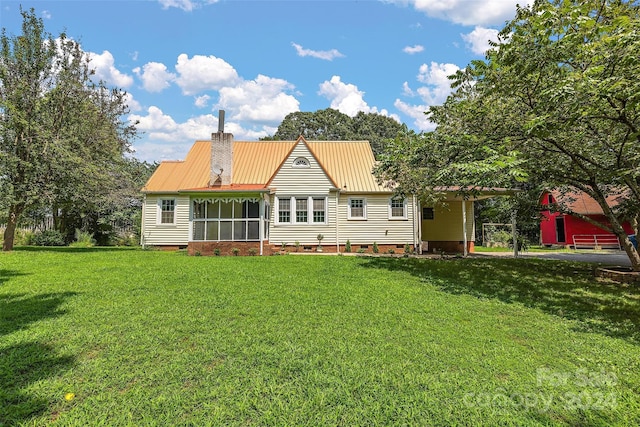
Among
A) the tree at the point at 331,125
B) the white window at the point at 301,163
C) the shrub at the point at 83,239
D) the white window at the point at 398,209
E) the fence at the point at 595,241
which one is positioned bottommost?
the fence at the point at 595,241

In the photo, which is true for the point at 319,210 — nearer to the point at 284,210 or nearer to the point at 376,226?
the point at 284,210

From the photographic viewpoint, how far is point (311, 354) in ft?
12.3

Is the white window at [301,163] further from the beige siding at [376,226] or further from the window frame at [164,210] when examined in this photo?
the window frame at [164,210]

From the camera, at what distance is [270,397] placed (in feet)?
9.45

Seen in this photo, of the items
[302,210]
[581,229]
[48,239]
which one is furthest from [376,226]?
[48,239]

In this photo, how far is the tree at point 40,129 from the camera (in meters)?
13.7

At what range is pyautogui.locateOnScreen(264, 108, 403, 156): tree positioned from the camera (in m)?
47.1

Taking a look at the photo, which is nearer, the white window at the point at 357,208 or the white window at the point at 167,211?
the white window at the point at 357,208

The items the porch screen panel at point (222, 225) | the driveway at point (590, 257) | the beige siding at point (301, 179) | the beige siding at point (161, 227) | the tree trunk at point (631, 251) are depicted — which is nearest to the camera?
the tree trunk at point (631, 251)

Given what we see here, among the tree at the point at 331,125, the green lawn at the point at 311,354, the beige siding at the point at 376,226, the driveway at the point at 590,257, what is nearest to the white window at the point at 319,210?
the beige siding at the point at 376,226

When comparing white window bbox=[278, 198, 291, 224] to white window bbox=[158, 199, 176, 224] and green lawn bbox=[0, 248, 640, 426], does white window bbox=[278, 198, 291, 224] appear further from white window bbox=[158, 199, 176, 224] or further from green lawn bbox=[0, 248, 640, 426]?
green lawn bbox=[0, 248, 640, 426]

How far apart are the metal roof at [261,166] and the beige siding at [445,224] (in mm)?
3694

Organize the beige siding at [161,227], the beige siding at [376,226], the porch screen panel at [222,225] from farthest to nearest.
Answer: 1. the beige siding at [161,227]
2. the beige siding at [376,226]
3. the porch screen panel at [222,225]

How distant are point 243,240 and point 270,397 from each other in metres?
12.5
